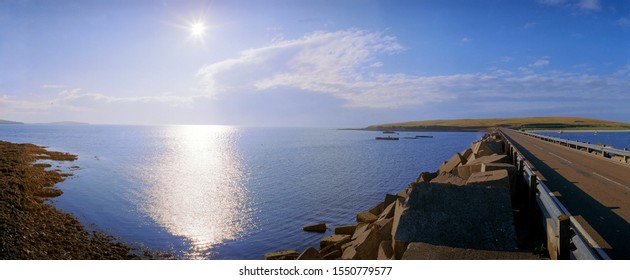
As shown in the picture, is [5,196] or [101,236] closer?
[101,236]

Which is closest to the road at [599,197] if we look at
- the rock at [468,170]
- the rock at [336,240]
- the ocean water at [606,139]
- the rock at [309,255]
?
the rock at [468,170]

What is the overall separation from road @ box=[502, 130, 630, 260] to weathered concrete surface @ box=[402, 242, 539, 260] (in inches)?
70.6

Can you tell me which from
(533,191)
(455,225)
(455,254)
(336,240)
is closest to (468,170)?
(533,191)

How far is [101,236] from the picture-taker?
16.0 metres

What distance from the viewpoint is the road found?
7.03 m

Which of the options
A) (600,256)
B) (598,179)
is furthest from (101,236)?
(598,179)

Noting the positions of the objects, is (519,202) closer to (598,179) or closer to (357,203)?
(598,179)

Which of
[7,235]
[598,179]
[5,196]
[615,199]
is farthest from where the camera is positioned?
[5,196]

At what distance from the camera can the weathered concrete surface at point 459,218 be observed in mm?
6434

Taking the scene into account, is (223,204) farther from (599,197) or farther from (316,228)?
(599,197)

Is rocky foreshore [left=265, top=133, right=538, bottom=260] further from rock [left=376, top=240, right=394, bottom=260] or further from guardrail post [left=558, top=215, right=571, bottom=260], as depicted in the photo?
guardrail post [left=558, top=215, right=571, bottom=260]

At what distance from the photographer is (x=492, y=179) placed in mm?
8773

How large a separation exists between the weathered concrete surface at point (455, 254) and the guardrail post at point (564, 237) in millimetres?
565
